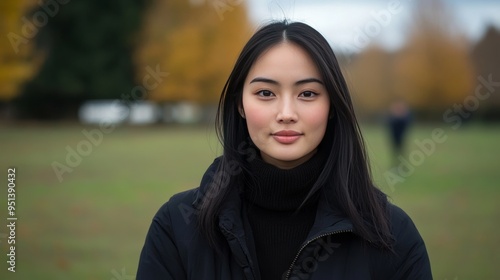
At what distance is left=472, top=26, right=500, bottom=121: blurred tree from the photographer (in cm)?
5653

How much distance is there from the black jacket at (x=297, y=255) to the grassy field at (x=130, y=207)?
68 centimetres

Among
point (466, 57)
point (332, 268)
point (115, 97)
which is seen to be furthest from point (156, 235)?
point (466, 57)

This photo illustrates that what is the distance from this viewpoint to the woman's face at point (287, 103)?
244 cm

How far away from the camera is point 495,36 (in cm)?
6725

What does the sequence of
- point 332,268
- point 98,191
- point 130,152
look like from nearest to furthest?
point 332,268 < point 98,191 < point 130,152

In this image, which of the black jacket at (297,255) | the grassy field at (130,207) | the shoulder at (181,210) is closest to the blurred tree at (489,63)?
the grassy field at (130,207)

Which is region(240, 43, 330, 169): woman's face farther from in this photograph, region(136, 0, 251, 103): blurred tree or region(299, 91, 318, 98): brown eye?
region(136, 0, 251, 103): blurred tree

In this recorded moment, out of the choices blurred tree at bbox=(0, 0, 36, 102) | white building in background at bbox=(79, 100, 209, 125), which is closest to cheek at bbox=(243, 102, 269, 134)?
blurred tree at bbox=(0, 0, 36, 102)

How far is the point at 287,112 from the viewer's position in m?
2.41

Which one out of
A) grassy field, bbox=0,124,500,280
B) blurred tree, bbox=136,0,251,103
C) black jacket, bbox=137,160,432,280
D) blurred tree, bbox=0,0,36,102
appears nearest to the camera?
black jacket, bbox=137,160,432,280

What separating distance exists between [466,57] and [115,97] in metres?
31.1

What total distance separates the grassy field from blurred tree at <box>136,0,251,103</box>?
2684 cm

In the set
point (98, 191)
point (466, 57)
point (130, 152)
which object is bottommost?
point (98, 191)

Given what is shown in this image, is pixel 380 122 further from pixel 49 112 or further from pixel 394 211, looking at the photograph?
pixel 394 211
